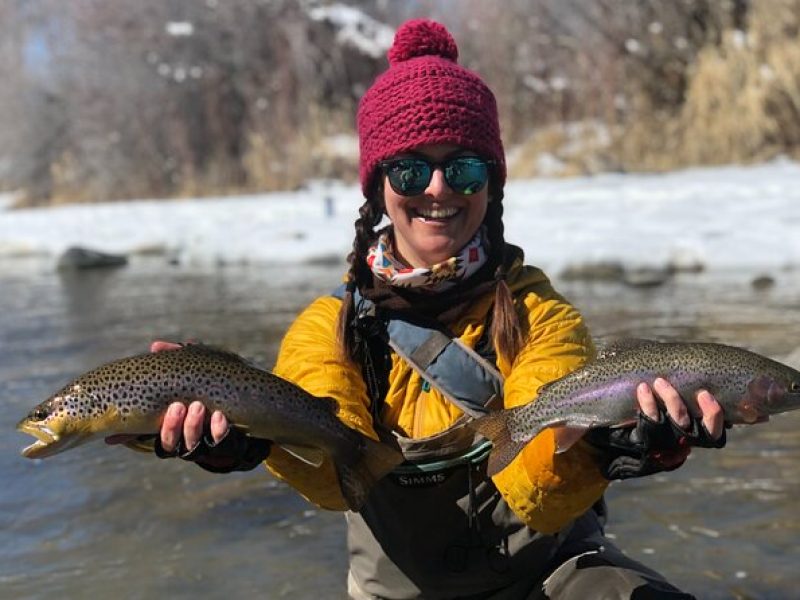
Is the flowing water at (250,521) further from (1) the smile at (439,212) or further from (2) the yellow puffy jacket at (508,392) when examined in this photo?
(1) the smile at (439,212)

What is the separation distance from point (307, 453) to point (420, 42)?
124 centimetres

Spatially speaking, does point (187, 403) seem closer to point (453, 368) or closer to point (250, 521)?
point (453, 368)

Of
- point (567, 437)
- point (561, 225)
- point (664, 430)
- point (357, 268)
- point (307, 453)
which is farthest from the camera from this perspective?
point (561, 225)

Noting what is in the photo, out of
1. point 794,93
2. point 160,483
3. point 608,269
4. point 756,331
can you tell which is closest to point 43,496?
point 160,483

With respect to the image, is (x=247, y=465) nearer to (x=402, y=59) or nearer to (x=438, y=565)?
(x=438, y=565)

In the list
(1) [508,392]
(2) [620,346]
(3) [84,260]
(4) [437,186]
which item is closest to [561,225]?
(3) [84,260]

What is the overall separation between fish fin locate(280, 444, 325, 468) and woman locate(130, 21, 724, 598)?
0.06 m

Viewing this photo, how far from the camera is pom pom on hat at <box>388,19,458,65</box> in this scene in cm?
274

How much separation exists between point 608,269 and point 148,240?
8.44 metres

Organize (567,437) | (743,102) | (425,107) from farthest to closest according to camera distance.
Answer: (743,102), (425,107), (567,437)

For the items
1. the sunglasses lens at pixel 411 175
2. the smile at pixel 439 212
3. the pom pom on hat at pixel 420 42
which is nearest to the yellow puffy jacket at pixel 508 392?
the smile at pixel 439 212

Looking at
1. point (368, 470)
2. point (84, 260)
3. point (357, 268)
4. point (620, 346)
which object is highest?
point (357, 268)

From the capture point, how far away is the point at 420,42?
108 inches

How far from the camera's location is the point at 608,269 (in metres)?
9.38
